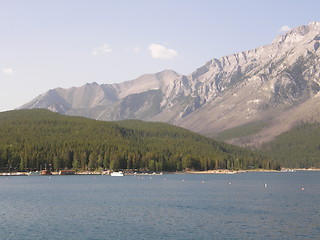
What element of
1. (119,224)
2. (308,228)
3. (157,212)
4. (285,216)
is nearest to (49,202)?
(157,212)

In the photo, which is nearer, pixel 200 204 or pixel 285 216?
pixel 285 216

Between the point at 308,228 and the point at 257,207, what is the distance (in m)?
35.6

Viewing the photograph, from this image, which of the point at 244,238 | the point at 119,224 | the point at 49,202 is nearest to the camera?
the point at 244,238

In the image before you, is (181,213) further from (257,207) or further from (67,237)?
(67,237)

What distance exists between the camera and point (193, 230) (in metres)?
94.9

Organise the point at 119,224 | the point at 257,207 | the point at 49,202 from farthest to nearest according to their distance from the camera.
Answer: the point at 49,202 → the point at 257,207 → the point at 119,224

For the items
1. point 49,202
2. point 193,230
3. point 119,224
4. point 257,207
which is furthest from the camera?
point 49,202

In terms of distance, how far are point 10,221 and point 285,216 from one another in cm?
6077

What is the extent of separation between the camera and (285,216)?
373 feet

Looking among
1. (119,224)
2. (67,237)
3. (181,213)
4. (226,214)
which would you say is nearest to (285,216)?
(226,214)

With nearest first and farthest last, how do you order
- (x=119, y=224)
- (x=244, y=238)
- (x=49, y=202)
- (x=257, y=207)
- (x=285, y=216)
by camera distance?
1. (x=244, y=238)
2. (x=119, y=224)
3. (x=285, y=216)
4. (x=257, y=207)
5. (x=49, y=202)

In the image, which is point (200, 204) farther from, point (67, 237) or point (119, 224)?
point (67, 237)

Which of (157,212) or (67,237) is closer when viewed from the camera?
(67,237)

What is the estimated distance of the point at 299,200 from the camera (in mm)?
152000
